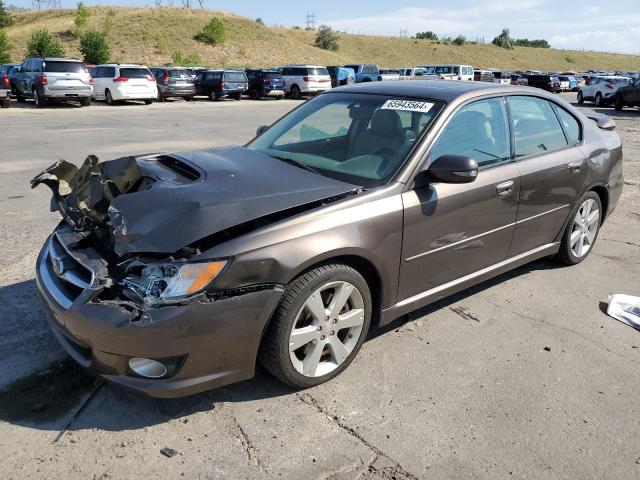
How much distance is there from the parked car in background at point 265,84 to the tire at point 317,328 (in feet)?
91.3

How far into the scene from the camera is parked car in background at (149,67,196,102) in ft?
85.9

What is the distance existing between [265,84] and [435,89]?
26.9 m

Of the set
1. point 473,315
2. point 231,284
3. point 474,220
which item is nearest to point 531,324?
point 473,315

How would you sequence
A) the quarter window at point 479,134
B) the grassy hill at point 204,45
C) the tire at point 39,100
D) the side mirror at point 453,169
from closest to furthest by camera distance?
the side mirror at point 453,169
the quarter window at point 479,134
the tire at point 39,100
the grassy hill at point 204,45

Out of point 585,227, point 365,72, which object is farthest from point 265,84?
point 585,227

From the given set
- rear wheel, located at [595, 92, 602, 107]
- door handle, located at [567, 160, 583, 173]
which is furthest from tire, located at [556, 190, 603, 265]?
rear wheel, located at [595, 92, 602, 107]

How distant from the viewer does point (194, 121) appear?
56.8ft

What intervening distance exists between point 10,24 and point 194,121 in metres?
58.1

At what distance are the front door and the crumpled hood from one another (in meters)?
0.52

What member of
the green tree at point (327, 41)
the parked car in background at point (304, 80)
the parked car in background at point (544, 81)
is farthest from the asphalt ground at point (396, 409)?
the green tree at point (327, 41)

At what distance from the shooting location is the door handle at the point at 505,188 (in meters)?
3.84

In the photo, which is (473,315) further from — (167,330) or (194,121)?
(194,121)

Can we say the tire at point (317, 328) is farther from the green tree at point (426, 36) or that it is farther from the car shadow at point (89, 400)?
the green tree at point (426, 36)

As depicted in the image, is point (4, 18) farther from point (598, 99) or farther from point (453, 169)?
point (453, 169)
